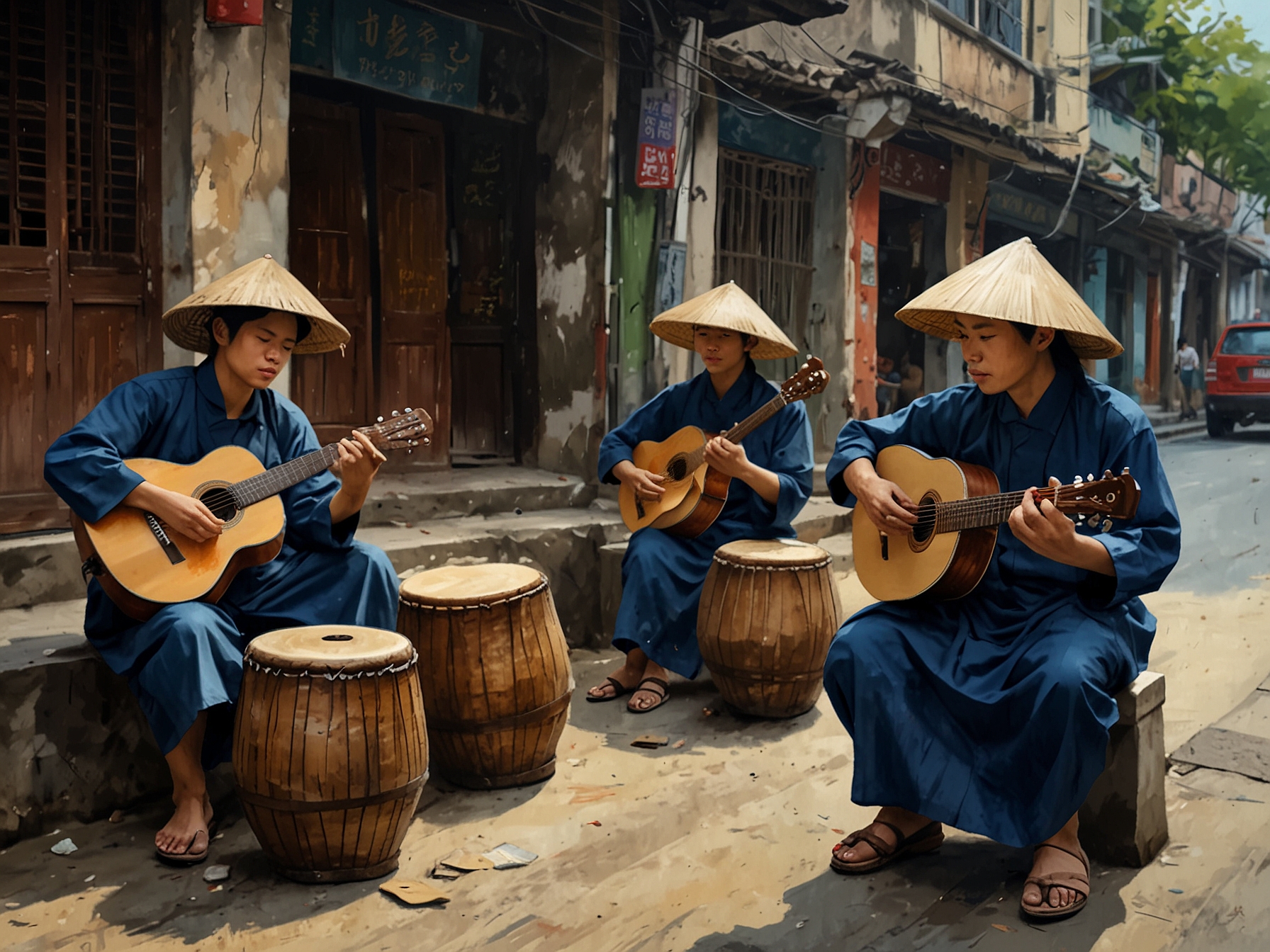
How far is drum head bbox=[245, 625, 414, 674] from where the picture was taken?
305cm

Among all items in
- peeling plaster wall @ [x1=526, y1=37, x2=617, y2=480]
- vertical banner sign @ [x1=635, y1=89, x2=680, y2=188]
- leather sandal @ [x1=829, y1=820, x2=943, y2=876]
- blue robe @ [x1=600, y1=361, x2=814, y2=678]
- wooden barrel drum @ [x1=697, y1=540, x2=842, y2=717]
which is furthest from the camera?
vertical banner sign @ [x1=635, y1=89, x2=680, y2=188]

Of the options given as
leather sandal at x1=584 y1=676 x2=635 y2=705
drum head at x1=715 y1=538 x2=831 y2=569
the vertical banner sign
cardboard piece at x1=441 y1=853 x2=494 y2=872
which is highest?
the vertical banner sign

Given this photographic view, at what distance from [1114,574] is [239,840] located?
267 cm

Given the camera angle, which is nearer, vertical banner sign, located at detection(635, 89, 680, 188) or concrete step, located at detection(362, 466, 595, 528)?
concrete step, located at detection(362, 466, 595, 528)

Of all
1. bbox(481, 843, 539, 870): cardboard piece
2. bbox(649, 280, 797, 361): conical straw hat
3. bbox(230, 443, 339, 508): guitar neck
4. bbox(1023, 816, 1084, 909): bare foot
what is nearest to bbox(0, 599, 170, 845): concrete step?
bbox(230, 443, 339, 508): guitar neck

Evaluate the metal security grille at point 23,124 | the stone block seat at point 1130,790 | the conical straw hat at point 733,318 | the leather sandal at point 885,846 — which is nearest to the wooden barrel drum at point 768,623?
the conical straw hat at point 733,318

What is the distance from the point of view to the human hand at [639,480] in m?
4.91

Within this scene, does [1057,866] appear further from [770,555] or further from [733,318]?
[733,318]

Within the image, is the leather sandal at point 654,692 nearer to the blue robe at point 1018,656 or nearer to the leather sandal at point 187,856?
the blue robe at point 1018,656

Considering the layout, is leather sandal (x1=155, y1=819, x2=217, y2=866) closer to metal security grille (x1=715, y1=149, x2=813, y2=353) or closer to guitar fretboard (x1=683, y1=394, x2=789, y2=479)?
guitar fretboard (x1=683, y1=394, x2=789, y2=479)

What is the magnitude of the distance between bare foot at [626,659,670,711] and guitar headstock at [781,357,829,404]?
1311mm

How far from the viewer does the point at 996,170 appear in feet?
44.7

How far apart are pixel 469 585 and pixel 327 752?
93 centimetres

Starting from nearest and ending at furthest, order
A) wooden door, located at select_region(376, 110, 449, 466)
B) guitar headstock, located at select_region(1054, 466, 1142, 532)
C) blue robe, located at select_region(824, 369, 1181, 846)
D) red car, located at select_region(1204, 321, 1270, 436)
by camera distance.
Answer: guitar headstock, located at select_region(1054, 466, 1142, 532), blue robe, located at select_region(824, 369, 1181, 846), wooden door, located at select_region(376, 110, 449, 466), red car, located at select_region(1204, 321, 1270, 436)
